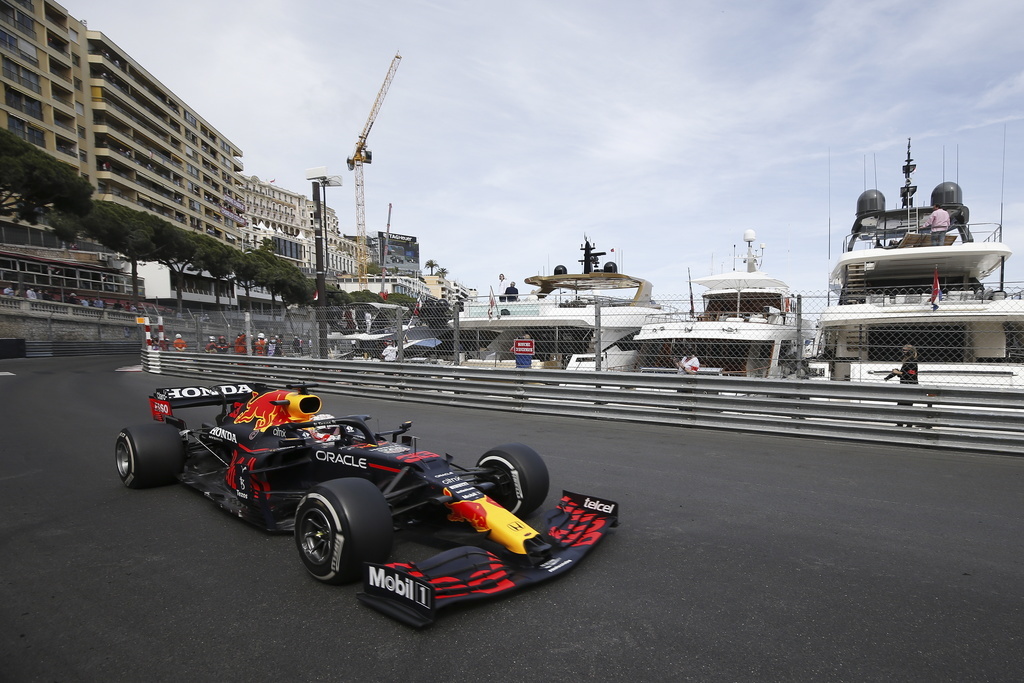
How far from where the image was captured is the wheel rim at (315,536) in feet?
10.1

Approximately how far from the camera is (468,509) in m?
3.27

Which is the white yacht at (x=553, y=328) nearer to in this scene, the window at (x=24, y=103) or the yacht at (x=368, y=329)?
the yacht at (x=368, y=329)

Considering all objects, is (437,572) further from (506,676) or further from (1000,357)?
(1000,357)

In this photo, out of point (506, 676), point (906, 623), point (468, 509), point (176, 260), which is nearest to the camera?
point (506, 676)

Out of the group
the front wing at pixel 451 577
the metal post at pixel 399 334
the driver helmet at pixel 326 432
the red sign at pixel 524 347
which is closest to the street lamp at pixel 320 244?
the metal post at pixel 399 334

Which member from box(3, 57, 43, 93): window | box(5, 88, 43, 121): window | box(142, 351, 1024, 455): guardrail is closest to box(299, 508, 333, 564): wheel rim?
box(142, 351, 1024, 455): guardrail

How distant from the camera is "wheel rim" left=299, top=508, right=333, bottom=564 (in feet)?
10.1

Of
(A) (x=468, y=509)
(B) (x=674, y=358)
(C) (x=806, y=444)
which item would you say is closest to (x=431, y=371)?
(B) (x=674, y=358)

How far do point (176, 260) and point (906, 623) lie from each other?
49.0 meters

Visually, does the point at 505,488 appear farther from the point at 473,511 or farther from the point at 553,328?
the point at 553,328

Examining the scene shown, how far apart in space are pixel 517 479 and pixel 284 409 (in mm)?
2013

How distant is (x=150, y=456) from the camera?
474 centimetres

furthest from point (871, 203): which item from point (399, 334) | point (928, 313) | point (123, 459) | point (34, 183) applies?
point (34, 183)

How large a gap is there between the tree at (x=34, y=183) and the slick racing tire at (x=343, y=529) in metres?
31.2
